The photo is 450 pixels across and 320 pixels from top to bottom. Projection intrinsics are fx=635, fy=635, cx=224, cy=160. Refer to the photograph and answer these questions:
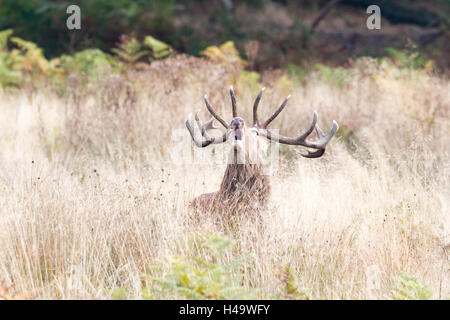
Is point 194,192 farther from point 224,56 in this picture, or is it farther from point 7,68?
point 7,68

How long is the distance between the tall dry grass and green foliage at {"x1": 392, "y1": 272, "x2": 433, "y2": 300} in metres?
0.15

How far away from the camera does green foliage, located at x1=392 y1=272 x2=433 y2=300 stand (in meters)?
3.72

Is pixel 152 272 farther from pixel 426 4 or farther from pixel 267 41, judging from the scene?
pixel 426 4

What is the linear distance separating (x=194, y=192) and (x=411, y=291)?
2080mm

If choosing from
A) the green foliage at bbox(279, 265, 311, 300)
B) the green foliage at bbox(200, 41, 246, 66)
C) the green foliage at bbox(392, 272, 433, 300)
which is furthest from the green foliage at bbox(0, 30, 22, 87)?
the green foliage at bbox(392, 272, 433, 300)

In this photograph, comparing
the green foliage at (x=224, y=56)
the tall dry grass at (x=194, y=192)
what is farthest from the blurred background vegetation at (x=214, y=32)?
the tall dry grass at (x=194, y=192)

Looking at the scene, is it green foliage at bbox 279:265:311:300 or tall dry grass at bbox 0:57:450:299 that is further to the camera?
tall dry grass at bbox 0:57:450:299

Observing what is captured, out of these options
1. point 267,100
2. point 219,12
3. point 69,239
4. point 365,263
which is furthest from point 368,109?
point 219,12

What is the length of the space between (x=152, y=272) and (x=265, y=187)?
1428mm

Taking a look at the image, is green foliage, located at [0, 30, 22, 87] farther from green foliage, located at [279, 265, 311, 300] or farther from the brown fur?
green foliage, located at [279, 265, 311, 300]

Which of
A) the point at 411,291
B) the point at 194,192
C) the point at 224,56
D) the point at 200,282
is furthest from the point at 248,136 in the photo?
the point at 224,56

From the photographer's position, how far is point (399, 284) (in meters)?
4.06

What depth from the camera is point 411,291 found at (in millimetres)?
3738

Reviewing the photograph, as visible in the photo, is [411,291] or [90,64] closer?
[411,291]
